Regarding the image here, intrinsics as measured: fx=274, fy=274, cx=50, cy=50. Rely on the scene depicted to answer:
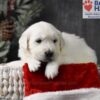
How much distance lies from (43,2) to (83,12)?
21 centimetres

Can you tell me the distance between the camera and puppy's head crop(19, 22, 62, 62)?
1031 mm

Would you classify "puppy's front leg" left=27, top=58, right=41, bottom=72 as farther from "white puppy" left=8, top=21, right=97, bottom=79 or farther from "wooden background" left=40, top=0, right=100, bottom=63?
"wooden background" left=40, top=0, right=100, bottom=63

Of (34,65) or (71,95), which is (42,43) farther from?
(71,95)

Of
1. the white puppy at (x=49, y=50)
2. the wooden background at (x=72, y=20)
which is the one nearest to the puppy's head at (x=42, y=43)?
the white puppy at (x=49, y=50)

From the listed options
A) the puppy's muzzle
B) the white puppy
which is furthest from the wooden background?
the puppy's muzzle

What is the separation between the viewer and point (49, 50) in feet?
3.35

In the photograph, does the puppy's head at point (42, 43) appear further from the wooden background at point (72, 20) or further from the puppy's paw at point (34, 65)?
the wooden background at point (72, 20)

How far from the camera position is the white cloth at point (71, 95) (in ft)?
3.13

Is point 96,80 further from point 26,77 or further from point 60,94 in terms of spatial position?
point 26,77

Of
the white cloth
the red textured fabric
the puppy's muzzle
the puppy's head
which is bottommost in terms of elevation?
the white cloth

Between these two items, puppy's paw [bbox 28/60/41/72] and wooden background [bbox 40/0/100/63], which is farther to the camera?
wooden background [bbox 40/0/100/63]

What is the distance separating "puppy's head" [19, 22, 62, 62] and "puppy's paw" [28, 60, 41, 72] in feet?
0.10

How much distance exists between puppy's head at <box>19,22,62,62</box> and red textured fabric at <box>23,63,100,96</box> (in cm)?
5

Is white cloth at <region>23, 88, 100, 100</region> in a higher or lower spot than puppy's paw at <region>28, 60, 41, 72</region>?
lower
